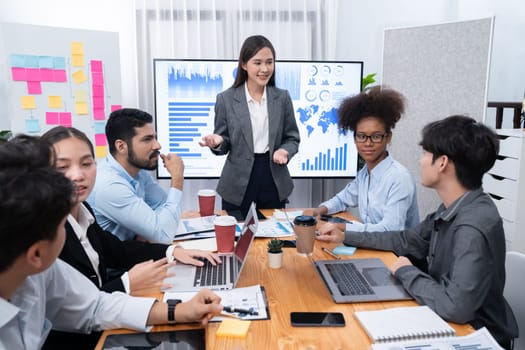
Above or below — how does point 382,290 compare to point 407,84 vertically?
below

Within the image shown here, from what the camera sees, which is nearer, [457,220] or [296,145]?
[457,220]

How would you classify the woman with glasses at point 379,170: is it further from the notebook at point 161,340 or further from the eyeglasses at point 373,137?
the notebook at point 161,340

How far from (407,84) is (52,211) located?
126 inches

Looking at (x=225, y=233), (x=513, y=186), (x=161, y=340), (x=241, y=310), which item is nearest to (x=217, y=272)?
(x=225, y=233)

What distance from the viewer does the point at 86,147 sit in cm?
152

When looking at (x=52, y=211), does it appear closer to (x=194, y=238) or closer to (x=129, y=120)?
(x=194, y=238)

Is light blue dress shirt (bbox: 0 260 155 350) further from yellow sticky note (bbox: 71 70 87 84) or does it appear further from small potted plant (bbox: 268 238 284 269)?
yellow sticky note (bbox: 71 70 87 84)

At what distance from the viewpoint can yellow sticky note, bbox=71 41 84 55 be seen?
10.9ft

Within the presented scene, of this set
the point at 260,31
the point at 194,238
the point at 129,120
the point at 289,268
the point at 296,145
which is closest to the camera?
the point at 289,268

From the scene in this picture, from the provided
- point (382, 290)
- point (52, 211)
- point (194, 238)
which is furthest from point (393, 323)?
point (194, 238)

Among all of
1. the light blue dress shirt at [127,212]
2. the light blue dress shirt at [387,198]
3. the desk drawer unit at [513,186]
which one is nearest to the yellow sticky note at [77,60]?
the light blue dress shirt at [127,212]

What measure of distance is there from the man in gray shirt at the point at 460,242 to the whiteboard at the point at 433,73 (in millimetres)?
1950

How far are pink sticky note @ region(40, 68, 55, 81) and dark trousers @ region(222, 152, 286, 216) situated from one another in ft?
5.59

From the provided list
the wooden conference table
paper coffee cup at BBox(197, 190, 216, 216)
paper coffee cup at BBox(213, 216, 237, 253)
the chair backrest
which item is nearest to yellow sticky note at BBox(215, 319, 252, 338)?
the wooden conference table
